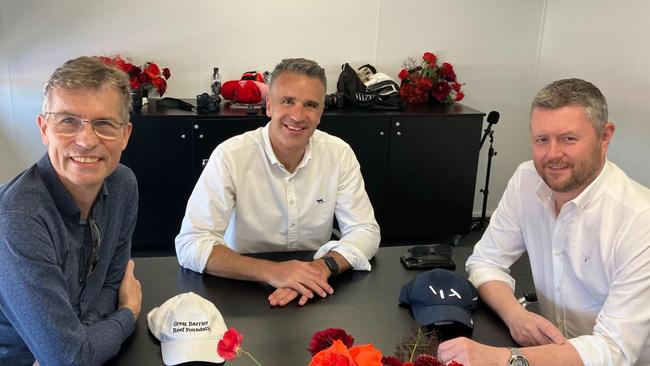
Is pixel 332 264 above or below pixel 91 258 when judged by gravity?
below

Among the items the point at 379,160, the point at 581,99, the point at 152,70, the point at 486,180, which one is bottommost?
the point at 486,180

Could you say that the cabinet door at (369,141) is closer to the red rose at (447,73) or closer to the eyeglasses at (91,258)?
the red rose at (447,73)

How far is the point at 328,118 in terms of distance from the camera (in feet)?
11.8

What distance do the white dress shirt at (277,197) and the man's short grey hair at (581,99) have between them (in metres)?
0.79

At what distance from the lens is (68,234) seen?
1324 mm

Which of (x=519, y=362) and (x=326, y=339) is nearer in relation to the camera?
(x=326, y=339)

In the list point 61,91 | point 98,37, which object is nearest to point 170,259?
point 61,91

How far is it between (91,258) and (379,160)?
2570mm

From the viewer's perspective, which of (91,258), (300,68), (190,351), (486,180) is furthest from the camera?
(486,180)

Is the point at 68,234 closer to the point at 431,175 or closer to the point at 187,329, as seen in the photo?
the point at 187,329

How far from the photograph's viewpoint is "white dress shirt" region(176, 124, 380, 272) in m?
2.08

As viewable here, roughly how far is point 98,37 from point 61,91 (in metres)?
2.75

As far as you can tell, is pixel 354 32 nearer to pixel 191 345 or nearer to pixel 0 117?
pixel 0 117

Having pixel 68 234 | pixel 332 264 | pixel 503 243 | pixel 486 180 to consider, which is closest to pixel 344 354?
pixel 68 234
